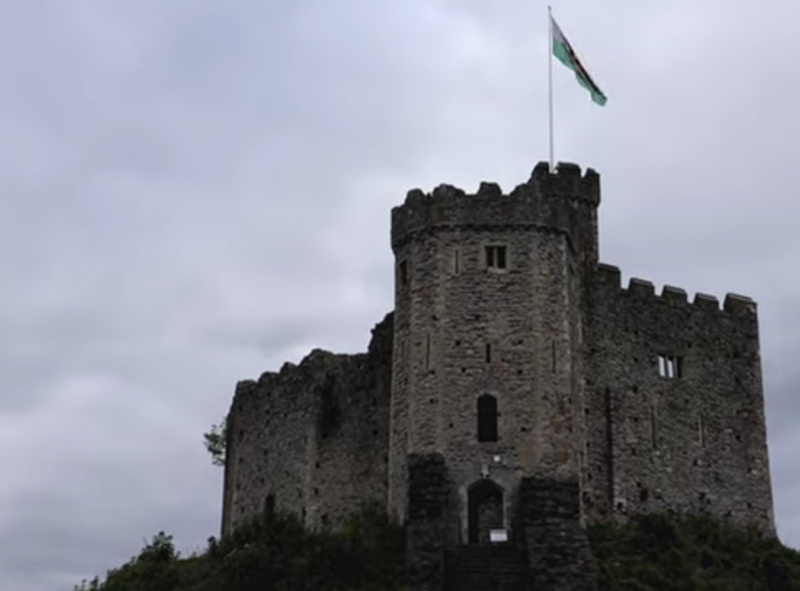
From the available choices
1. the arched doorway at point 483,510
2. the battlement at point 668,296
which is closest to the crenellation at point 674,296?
the battlement at point 668,296

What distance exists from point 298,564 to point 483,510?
5.60 meters

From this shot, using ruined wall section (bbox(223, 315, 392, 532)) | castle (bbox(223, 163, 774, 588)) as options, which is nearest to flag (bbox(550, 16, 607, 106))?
castle (bbox(223, 163, 774, 588))

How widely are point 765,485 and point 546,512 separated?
1100 centimetres

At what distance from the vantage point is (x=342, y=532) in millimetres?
43438

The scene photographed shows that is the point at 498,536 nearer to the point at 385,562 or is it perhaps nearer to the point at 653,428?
the point at 385,562

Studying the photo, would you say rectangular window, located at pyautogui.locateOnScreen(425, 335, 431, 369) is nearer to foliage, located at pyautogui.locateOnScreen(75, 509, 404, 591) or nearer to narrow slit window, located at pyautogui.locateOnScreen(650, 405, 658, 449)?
A: foliage, located at pyautogui.locateOnScreen(75, 509, 404, 591)

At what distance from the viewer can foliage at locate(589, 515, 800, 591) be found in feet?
136

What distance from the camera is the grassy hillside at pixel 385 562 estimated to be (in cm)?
4119

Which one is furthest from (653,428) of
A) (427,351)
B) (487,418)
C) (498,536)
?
(498,536)

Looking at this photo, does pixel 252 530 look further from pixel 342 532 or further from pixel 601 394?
pixel 601 394

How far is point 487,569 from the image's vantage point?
132 feet

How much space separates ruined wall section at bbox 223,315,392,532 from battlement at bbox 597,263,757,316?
21.6 feet

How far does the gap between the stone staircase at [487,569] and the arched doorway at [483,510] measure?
1035 millimetres

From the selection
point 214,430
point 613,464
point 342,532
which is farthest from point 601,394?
point 214,430
